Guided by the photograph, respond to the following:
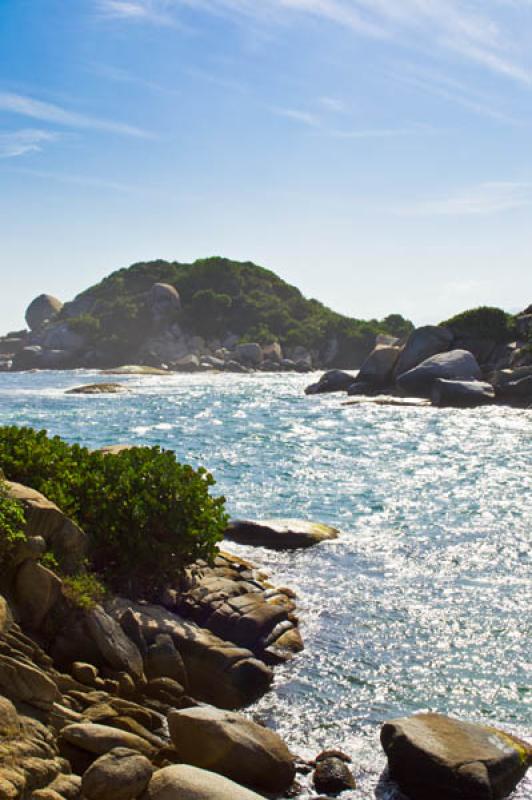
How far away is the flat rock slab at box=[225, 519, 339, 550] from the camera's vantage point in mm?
22766

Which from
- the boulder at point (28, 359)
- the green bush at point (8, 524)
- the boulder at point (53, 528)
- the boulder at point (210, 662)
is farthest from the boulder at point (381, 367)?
the boulder at point (28, 359)

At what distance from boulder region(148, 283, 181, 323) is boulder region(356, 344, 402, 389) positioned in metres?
73.2

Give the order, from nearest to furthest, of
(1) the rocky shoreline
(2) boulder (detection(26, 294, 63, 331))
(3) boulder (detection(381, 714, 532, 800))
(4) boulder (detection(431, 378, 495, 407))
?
(1) the rocky shoreline
(3) boulder (detection(381, 714, 532, 800))
(4) boulder (detection(431, 378, 495, 407))
(2) boulder (detection(26, 294, 63, 331))

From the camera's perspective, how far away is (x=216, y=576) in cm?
1803

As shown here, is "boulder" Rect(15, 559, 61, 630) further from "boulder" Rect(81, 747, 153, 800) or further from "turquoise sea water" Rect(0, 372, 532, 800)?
"turquoise sea water" Rect(0, 372, 532, 800)

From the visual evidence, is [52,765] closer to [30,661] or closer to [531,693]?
[30,661]

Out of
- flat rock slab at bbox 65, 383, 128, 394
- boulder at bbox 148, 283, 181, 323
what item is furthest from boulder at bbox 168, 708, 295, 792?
boulder at bbox 148, 283, 181, 323

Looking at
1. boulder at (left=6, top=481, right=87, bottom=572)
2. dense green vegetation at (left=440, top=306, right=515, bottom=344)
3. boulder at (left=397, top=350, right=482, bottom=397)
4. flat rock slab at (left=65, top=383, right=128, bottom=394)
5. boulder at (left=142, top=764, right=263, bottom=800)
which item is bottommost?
boulder at (left=142, top=764, right=263, bottom=800)

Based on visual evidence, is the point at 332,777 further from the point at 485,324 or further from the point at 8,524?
the point at 485,324

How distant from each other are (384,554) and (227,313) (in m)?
117

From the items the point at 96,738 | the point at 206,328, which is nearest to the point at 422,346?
the point at 96,738

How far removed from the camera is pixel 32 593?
509 inches

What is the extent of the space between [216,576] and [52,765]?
9.16 meters

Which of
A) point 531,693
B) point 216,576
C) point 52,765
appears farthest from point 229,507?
point 52,765
